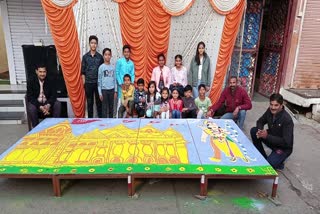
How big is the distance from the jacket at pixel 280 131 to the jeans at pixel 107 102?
8.80 ft

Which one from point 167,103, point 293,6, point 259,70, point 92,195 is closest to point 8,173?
point 92,195

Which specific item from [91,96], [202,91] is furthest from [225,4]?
[91,96]

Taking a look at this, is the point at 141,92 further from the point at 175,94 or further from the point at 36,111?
the point at 36,111

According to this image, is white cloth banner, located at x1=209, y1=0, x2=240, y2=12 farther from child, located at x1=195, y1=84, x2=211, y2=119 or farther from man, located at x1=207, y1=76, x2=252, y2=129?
child, located at x1=195, y1=84, x2=211, y2=119

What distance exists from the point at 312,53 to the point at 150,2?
151 inches

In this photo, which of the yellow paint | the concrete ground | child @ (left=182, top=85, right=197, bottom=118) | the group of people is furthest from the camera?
child @ (left=182, top=85, right=197, bottom=118)

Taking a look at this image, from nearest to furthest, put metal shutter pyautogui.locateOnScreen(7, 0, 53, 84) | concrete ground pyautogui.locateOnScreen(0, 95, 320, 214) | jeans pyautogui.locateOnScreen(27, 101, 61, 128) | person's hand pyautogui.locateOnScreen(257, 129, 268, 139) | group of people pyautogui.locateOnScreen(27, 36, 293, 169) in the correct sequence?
concrete ground pyautogui.locateOnScreen(0, 95, 320, 214) < person's hand pyautogui.locateOnScreen(257, 129, 268, 139) < jeans pyautogui.locateOnScreen(27, 101, 61, 128) < group of people pyautogui.locateOnScreen(27, 36, 293, 169) < metal shutter pyautogui.locateOnScreen(7, 0, 53, 84)

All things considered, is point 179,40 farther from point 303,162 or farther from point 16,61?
point 16,61

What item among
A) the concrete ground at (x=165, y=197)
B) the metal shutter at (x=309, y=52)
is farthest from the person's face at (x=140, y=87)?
the metal shutter at (x=309, y=52)

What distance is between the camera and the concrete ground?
109 inches

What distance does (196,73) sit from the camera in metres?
5.13

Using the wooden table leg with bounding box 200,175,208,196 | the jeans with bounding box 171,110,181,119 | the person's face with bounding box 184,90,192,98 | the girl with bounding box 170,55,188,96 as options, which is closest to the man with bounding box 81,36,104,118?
the girl with bounding box 170,55,188,96

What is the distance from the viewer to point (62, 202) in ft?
9.28

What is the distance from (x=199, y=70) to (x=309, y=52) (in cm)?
281
